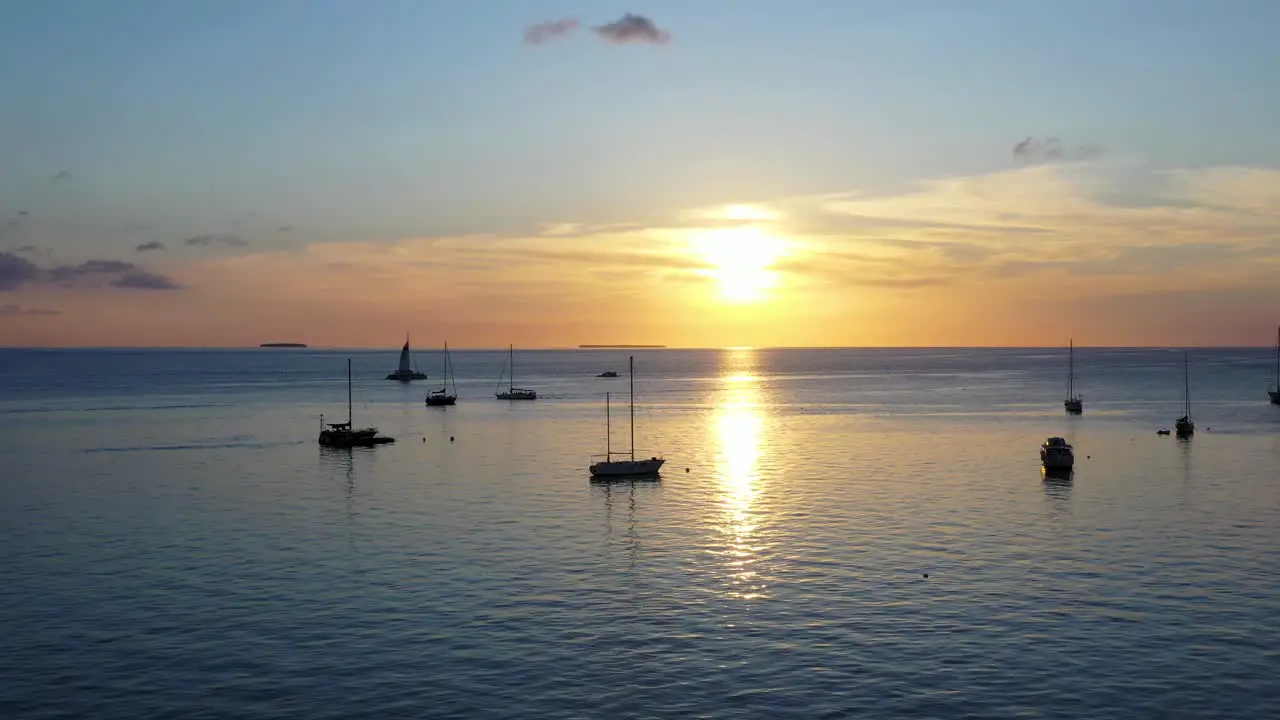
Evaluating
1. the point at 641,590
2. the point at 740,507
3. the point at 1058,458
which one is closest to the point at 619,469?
the point at 740,507

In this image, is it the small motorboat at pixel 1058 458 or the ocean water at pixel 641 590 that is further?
the small motorboat at pixel 1058 458

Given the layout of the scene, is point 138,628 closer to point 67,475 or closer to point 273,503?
point 273,503

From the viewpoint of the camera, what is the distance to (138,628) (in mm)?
52938

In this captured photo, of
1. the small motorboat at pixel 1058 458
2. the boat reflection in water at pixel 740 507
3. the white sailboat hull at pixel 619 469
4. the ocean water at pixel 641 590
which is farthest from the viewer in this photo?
the white sailboat hull at pixel 619 469

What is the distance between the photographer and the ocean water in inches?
1730

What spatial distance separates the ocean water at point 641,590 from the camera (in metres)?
43.9

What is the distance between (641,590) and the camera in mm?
61406

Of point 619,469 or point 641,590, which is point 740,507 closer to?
point 619,469

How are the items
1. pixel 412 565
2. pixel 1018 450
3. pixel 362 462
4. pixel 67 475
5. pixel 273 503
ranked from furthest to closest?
pixel 1018 450 → pixel 362 462 → pixel 67 475 → pixel 273 503 → pixel 412 565

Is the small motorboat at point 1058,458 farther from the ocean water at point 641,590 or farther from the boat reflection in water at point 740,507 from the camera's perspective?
the boat reflection in water at point 740,507

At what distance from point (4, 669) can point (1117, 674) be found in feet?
164

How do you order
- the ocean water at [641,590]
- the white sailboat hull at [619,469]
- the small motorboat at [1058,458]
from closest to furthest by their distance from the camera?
the ocean water at [641,590], the small motorboat at [1058,458], the white sailboat hull at [619,469]

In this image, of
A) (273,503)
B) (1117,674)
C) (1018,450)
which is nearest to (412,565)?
(273,503)

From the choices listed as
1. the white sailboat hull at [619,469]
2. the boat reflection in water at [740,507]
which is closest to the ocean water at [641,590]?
the boat reflection in water at [740,507]
